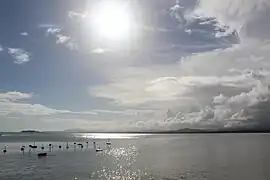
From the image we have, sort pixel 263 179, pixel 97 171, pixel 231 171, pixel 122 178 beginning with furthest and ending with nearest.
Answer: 1. pixel 97 171
2. pixel 231 171
3. pixel 122 178
4. pixel 263 179

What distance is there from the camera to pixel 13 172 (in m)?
81.2

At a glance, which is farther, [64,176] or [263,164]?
[263,164]

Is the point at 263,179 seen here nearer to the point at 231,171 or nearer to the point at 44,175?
the point at 231,171

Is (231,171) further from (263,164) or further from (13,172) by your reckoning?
(13,172)

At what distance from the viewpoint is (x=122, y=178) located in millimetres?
69875

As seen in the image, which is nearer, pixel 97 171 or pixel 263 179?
pixel 263 179

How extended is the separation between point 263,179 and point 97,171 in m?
35.5

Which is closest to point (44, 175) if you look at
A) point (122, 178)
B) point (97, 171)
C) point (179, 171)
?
point (97, 171)

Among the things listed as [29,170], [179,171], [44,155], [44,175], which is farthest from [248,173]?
[44,155]

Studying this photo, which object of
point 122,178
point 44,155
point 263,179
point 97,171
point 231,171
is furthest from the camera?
point 44,155

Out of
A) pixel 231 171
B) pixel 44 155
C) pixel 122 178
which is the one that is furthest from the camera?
pixel 44 155

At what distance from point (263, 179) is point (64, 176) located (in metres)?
38.0

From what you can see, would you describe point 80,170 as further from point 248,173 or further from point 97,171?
point 248,173

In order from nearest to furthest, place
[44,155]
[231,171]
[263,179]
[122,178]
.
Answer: [263,179], [122,178], [231,171], [44,155]
